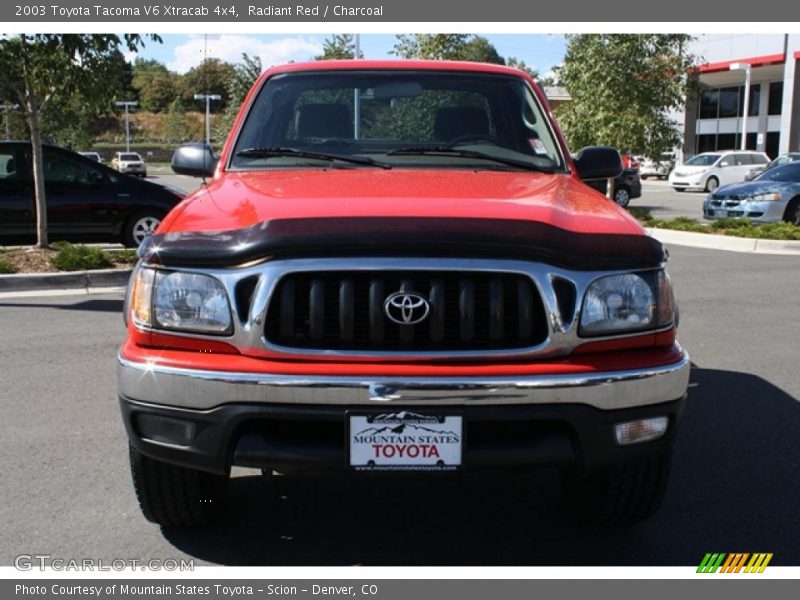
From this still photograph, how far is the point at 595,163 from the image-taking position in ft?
14.6

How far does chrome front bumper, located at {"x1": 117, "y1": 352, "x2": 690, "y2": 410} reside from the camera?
2.78 meters

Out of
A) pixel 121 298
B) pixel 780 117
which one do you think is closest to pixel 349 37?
pixel 121 298

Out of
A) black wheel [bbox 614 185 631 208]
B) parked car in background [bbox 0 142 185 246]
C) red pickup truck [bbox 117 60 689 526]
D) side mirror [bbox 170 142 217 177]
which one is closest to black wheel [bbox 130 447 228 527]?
red pickup truck [bbox 117 60 689 526]

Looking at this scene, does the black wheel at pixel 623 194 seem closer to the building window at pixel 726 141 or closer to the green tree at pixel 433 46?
the green tree at pixel 433 46

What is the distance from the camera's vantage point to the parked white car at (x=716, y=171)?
33500mm

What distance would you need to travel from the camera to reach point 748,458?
4414 mm

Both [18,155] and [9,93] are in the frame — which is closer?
[9,93]

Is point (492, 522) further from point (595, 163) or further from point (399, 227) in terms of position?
point (595, 163)

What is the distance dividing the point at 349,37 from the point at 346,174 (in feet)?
82.2

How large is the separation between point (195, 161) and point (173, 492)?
2016 mm

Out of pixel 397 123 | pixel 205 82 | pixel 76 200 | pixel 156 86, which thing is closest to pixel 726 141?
pixel 76 200

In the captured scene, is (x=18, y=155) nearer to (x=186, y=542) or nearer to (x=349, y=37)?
(x=186, y=542)

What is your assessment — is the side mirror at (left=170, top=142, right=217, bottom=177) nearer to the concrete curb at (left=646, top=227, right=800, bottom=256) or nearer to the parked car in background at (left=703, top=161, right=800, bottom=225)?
the concrete curb at (left=646, top=227, right=800, bottom=256)

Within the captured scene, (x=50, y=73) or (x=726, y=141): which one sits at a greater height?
(x=50, y=73)
